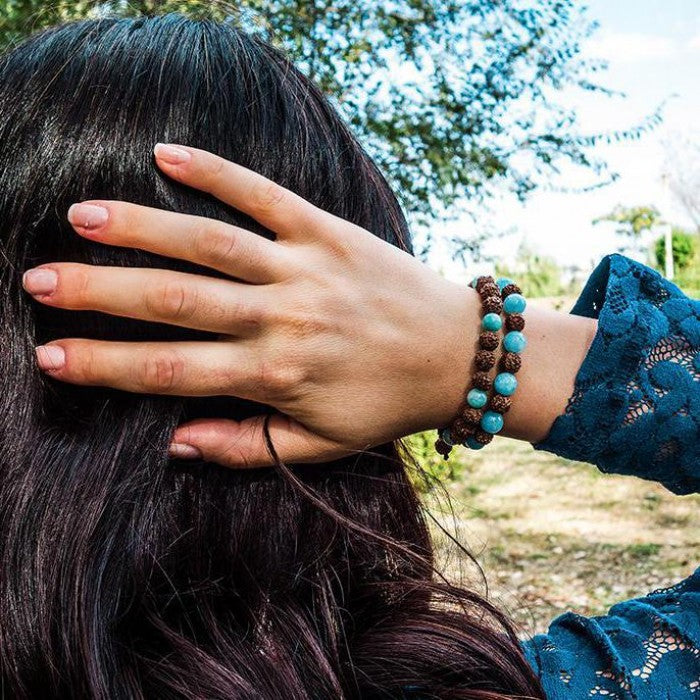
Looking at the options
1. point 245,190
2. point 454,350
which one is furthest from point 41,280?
point 454,350

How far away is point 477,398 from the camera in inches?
53.4

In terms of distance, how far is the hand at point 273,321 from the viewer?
3.57ft

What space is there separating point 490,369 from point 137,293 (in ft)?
1.87

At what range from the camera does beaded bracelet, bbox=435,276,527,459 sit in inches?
53.1

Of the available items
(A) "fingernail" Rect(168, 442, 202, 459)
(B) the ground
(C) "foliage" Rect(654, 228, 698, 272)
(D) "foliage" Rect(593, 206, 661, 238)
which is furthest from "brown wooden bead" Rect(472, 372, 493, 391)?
(C) "foliage" Rect(654, 228, 698, 272)

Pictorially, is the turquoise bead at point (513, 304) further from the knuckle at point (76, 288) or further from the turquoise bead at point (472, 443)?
the knuckle at point (76, 288)

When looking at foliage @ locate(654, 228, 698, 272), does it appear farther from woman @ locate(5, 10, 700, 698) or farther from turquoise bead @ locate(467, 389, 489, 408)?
woman @ locate(5, 10, 700, 698)

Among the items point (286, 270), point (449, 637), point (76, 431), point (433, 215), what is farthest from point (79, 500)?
point (433, 215)

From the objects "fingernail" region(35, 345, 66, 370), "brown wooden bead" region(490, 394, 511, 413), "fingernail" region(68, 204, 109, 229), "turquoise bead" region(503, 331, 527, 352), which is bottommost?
"brown wooden bead" region(490, 394, 511, 413)

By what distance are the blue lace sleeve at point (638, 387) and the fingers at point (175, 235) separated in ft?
1.97

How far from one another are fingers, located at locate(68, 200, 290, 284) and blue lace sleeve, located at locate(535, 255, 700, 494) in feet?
1.97

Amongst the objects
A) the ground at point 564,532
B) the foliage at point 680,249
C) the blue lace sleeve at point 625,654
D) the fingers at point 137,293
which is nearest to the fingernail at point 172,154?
the fingers at point 137,293

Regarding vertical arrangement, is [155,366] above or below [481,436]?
above

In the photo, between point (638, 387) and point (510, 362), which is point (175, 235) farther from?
point (638, 387)
